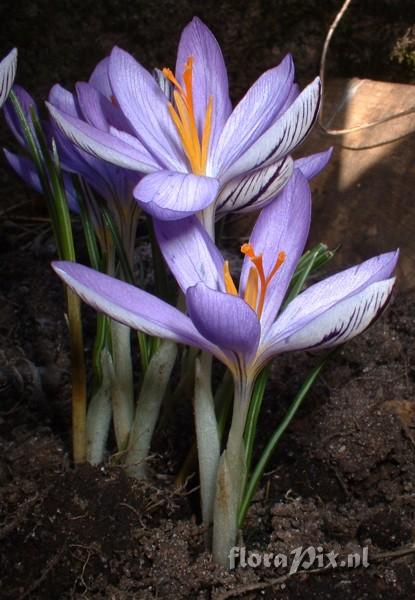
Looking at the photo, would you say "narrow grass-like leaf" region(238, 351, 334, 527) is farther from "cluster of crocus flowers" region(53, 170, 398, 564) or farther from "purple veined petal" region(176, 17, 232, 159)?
"purple veined petal" region(176, 17, 232, 159)

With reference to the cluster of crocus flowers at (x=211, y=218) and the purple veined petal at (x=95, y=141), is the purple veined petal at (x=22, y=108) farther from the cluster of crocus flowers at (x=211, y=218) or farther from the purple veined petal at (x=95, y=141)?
the purple veined petal at (x=95, y=141)

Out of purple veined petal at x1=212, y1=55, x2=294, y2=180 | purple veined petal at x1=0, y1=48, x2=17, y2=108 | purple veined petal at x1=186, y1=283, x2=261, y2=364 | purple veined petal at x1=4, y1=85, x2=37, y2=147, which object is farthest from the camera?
purple veined petal at x1=4, y1=85, x2=37, y2=147

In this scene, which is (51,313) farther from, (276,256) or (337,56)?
(337,56)

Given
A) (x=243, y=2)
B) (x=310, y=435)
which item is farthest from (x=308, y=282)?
(x=243, y=2)

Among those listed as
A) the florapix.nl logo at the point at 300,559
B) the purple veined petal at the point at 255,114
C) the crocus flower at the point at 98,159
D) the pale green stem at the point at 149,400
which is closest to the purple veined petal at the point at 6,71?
the crocus flower at the point at 98,159

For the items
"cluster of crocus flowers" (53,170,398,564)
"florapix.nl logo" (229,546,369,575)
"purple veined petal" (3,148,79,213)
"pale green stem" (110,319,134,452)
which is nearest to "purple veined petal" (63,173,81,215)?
"purple veined petal" (3,148,79,213)

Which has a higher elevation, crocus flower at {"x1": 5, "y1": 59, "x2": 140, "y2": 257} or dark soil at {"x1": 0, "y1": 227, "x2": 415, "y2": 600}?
crocus flower at {"x1": 5, "y1": 59, "x2": 140, "y2": 257}
